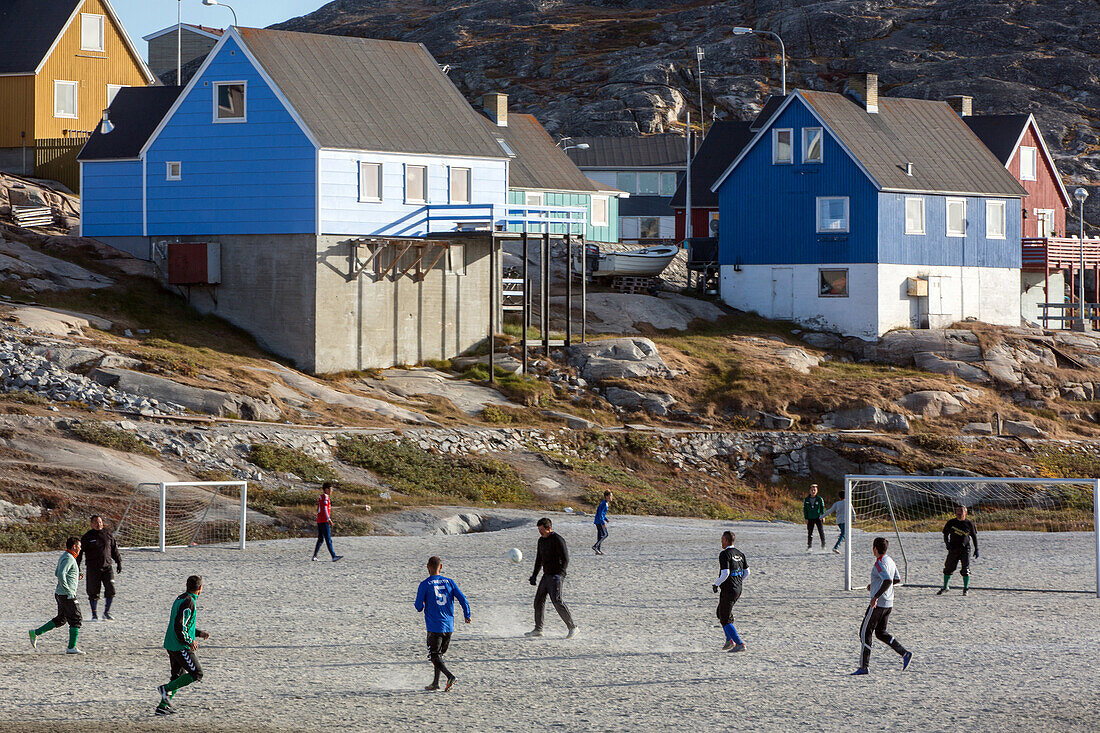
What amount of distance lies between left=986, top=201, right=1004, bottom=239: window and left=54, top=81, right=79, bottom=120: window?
40.3m

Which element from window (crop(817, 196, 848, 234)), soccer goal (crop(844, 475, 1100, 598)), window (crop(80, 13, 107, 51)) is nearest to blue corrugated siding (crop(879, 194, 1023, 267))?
window (crop(817, 196, 848, 234))

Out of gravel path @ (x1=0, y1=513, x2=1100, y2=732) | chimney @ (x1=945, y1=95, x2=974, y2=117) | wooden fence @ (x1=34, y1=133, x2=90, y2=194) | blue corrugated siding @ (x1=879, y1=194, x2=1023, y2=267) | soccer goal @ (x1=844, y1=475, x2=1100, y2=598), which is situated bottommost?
soccer goal @ (x1=844, y1=475, x2=1100, y2=598)

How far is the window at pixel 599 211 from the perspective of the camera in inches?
2751

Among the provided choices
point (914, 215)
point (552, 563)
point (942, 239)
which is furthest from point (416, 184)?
point (552, 563)

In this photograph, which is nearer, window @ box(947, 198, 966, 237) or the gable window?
the gable window

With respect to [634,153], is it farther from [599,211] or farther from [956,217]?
[956,217]

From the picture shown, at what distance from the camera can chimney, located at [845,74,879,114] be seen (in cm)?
5600

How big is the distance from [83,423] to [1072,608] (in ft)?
71.6

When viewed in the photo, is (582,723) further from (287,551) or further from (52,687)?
(287,551)

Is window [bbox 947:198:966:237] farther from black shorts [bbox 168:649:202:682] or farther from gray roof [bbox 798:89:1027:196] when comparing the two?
black shorts [bbox 168:649:202:682]

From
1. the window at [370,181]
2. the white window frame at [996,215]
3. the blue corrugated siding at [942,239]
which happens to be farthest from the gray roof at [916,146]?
the window at [370,181]

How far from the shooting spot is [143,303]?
42250 mm

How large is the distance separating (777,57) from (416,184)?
68.9 meters

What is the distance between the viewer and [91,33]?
61344 millimetres
